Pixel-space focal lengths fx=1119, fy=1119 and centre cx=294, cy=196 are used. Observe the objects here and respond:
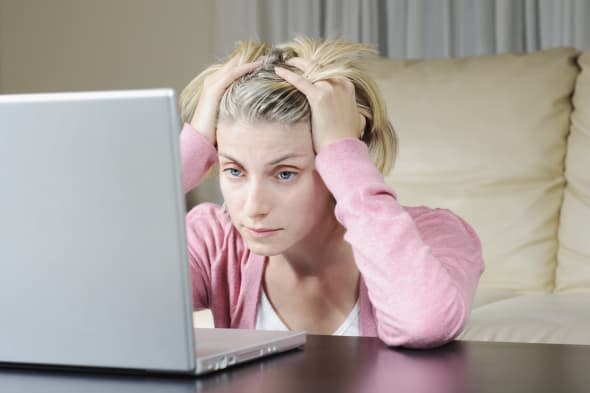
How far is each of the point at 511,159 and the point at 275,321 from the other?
1156 mm

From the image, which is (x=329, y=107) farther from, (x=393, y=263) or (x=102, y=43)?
(x=102, y=43)

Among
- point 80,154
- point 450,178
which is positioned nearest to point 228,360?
point 80,154

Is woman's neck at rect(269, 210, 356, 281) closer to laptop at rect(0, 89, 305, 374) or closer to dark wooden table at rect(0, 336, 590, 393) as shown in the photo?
dark wooden table at rect(0, 336, 590, 393)

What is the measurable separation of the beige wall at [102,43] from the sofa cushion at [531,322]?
195cm

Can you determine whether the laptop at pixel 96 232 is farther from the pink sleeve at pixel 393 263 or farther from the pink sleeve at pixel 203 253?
the pink sleeve at pixel 203 253

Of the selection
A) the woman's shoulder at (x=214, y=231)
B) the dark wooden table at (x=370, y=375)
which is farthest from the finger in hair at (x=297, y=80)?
the dark wooden table at (x=370, y=375)

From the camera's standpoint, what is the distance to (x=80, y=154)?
856 millimetres

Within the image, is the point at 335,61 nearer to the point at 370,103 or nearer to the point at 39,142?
the point at 370,103

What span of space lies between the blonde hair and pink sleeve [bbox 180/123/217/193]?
48mm

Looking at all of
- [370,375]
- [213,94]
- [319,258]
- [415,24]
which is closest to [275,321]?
[319,258]

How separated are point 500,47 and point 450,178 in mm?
931

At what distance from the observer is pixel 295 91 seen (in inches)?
52.6

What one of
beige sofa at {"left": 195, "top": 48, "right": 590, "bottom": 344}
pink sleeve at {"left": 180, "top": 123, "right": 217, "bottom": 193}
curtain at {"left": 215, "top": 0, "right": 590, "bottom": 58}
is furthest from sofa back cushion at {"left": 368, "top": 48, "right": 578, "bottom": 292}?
pink sleeve at {"left": 180, "top": 123, "right": 217, "bottom": 193}

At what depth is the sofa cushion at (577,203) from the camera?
7.82 feet
